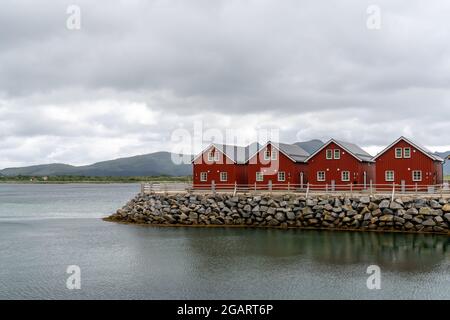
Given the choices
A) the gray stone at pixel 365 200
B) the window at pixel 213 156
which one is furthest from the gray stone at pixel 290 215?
the window at pixel 213 156

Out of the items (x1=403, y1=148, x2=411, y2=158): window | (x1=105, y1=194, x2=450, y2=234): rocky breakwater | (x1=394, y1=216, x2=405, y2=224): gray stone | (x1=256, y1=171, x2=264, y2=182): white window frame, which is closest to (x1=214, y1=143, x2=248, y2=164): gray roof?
(x1=256, y1=171, x2=264, y2=182): white window frame

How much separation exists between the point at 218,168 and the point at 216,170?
33cm

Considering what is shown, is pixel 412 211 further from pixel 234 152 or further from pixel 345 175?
pixel 234 152

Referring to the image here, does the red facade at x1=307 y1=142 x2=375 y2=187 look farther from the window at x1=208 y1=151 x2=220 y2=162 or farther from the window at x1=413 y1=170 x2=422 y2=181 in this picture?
the window at x1=208 y1=151 x2=220 y2=162

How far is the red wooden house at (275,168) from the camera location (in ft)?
180

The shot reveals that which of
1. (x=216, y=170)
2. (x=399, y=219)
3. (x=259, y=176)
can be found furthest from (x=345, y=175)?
(x=216, y=170)

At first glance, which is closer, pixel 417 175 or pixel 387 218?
pixel 387 218

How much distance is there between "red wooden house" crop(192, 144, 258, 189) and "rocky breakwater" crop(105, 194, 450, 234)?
5798 mm

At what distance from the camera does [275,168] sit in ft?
181

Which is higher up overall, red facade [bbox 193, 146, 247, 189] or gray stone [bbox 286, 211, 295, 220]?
red facade [bbox 193, 146, 247, 189]

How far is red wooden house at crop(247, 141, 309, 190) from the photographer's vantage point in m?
54.7

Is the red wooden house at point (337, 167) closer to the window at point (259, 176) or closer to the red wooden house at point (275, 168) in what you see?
the red wooden house at point (275, 168)

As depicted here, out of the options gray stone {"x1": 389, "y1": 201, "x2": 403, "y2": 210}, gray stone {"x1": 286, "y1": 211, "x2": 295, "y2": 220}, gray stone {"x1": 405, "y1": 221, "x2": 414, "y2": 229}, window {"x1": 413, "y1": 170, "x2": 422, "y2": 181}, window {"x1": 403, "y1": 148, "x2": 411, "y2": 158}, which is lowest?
gray stone {"x1": 405, "y1": 221, "x2": 414, "y2": 229}
